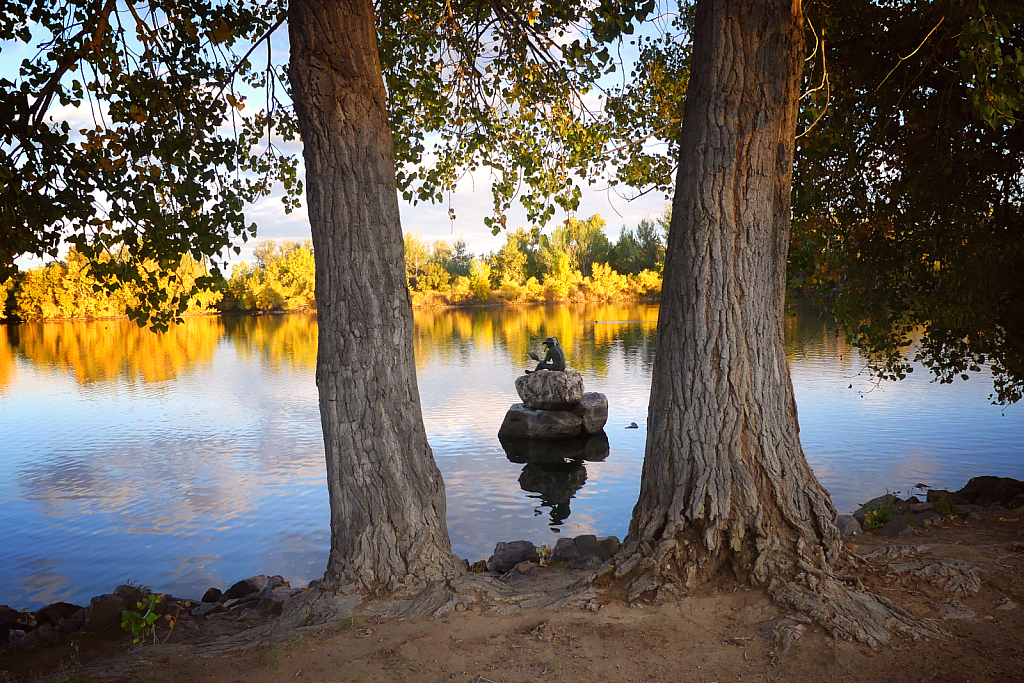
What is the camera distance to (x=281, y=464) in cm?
1080

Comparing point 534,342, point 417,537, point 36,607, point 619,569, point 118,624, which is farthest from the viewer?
point 534,342

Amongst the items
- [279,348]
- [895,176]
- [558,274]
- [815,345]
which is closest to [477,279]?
[558,274]

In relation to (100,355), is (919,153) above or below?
above

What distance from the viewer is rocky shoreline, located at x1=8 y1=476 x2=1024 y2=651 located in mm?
4777

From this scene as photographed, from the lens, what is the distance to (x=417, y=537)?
403 centimetres

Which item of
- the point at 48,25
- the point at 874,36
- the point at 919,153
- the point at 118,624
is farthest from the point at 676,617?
the point at 48,25

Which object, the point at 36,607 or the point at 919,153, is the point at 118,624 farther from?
the point at 919,153

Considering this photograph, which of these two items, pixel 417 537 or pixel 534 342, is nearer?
pixel 417 537

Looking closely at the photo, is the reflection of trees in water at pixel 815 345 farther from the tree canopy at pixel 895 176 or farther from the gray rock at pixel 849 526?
the gray rock at pixel 849 526

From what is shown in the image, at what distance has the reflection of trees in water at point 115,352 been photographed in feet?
76.4

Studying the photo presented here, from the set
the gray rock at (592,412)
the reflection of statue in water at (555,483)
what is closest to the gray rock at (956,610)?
the reflection of statue in water at (555,483)

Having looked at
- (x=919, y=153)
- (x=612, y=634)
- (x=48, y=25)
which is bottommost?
(x=612, y=634)

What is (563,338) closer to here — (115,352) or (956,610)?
(115,352)

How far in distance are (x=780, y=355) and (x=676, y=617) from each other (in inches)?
61.2
